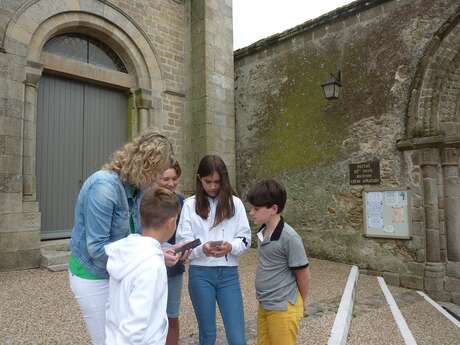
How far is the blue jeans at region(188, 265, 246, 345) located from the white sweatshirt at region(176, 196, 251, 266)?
2.4 inches

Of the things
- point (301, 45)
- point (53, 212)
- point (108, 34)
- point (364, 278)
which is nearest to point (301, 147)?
point (301, 45)

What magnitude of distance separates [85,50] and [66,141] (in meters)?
1.92

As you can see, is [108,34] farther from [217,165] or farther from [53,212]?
[217,165]

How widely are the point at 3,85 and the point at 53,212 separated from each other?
2366 millimetres

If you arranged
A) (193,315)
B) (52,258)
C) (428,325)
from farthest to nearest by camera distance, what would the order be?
(52,258), (428,325), (193,315)

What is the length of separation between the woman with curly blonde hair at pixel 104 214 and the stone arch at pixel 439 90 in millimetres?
5323

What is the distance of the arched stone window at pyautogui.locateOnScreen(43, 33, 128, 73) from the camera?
668 centimetres

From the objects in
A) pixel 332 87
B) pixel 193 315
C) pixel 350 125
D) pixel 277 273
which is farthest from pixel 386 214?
pixel 277 273

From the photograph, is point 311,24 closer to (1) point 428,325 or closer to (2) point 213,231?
(1) point 428,325

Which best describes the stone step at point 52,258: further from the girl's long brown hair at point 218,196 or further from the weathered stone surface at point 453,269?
the weathered stone surface at point 453,269

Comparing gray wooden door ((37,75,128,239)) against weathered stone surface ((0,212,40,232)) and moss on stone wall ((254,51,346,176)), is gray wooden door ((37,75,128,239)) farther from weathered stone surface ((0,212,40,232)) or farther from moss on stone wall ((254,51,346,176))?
moss on stone wall ((254,51,346,176))

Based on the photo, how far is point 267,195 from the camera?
211 cm

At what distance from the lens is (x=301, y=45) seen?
7.68 meters

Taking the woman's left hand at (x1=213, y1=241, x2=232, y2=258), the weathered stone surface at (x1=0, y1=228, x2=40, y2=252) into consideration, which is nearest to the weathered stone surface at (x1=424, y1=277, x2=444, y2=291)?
the woman's left hand at (x1=213, y1=241, x2=232, y2=258)
